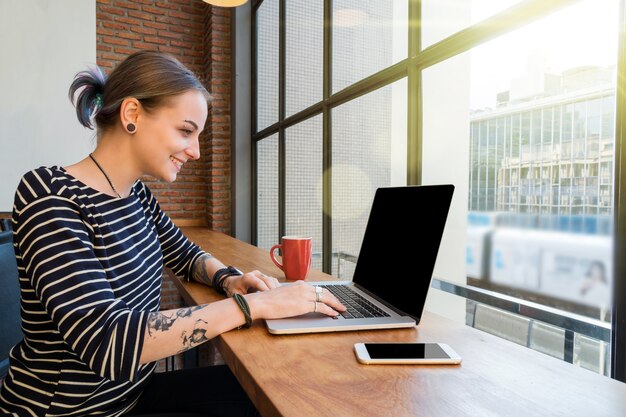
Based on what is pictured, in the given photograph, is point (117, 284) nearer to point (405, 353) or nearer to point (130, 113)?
point (130, 113)

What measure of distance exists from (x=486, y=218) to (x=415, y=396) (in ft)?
2.75

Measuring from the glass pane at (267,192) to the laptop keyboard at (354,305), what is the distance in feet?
6.72

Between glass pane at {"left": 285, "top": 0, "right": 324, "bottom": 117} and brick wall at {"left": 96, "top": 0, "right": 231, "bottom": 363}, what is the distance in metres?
0.96

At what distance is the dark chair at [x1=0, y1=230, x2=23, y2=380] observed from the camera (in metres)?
1.00

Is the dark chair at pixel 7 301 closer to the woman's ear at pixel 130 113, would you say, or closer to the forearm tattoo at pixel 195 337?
the woman's ear at pixel 130 113

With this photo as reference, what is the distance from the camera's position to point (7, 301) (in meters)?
1.01

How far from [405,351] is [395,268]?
0.87 feet

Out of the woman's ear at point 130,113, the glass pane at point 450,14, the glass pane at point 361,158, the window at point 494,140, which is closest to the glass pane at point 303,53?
the window at point 494,140

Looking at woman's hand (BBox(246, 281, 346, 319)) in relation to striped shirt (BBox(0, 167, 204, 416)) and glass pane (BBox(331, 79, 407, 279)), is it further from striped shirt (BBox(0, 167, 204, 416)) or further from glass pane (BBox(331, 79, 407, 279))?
glass pane (BBox(331, 79, 407, 279))

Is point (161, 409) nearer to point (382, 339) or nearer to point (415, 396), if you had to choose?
point (382, 339)

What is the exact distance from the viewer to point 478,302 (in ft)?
4.32

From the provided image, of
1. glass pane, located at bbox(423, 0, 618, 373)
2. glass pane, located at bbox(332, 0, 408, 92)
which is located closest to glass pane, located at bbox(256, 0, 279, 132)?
glass pane, located at bbox(332, 0, 408, 92)

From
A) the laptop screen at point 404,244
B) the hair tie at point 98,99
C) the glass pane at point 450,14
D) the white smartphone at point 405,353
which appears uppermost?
the glass pane at point 450,14

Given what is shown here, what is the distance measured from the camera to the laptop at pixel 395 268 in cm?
81
